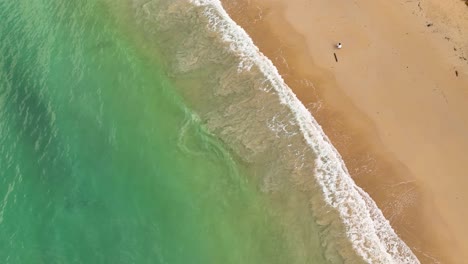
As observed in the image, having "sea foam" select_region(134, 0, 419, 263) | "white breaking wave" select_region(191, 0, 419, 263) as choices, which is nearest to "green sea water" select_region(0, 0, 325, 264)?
"sea foam" select_region(134, 0, 419, 263)

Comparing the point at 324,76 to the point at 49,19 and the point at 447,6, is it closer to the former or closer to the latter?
the point at 447,6

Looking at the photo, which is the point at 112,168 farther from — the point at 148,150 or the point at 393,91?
the point at 393,91

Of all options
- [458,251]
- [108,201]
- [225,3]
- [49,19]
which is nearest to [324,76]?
[225,3]

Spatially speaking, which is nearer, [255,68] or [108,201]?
[108,201]

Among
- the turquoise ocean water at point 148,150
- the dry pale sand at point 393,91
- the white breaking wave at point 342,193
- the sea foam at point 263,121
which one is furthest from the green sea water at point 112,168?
the dry pale sand at point 393,91

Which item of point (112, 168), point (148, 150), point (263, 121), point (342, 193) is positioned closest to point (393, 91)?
point (342, 193)

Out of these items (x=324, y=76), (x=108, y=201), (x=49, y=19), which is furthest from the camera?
(x=49, y=19)

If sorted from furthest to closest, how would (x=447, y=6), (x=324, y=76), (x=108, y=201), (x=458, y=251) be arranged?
(x=447, y=6) < (x=324, y=76) < (x=108, y=201) < (x=458, y=251)
